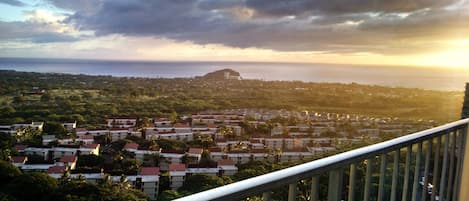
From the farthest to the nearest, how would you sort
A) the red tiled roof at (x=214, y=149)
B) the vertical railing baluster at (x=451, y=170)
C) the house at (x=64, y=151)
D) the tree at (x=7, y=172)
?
the red tiled roof at (x=214, y=149), the house at (x=64, y=151), the tree at (x=7, y=172), the vertical railing baluster at (x=451, y=170)

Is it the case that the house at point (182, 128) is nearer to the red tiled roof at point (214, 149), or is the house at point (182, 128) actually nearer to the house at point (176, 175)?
the red tiled roof at point (214, 149)

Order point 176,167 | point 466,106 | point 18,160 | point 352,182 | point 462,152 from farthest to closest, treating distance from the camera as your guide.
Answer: point 176,167 < point 18,160 < point 466,106 < point 462,152 < point 352,182

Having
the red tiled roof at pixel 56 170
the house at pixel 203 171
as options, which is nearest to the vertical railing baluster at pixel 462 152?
the house at pixel 203 171

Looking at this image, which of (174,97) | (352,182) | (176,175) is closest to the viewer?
(352,182)

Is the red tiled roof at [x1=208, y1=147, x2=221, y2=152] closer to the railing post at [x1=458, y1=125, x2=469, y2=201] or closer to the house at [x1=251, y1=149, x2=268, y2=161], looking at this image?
the house at [x1=251, y1=149, x2=268, y2=161]

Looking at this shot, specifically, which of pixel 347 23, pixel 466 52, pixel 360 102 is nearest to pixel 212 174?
pixel 466 52

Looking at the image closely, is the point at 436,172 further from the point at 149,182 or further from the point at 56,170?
the point at 56,170

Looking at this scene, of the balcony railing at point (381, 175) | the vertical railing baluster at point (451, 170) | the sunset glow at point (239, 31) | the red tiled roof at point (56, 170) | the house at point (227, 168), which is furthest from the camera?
the sunset glow at point (239, 31)

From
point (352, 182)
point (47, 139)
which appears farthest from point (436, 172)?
point (47, 139)
